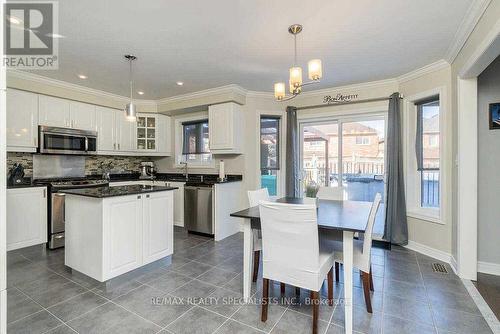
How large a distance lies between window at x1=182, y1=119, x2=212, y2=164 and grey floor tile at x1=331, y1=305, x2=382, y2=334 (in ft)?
11.8

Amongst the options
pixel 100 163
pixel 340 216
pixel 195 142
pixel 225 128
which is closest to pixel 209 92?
pixel 225 128

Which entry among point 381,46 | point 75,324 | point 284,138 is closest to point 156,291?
point 75,324

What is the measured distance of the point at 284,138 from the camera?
4.57 m

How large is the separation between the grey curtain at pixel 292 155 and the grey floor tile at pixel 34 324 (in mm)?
3424

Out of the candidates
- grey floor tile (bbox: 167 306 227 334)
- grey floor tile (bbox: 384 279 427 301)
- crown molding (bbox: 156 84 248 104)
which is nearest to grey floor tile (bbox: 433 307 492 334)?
grey floor tile (bbox: 384 279 427 301)

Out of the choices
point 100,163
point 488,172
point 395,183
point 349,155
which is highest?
point 349,155

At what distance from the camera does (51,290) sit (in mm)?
2365

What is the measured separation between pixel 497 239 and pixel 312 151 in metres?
2.70

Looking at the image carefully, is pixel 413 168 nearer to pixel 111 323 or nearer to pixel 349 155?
pixel 349 155

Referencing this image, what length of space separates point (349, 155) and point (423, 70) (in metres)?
1.58

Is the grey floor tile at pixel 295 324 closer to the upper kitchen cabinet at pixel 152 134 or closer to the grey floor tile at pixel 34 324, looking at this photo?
the grey floor tile at pixel 34 324

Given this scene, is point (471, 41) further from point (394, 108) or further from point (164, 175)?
point (164, 175)

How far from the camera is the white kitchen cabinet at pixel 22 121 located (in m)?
3.40

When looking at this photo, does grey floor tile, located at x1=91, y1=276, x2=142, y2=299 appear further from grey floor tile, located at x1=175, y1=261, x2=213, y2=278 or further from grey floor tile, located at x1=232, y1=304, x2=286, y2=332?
grey floor tile, located at x1=232, y1=304, x2=286, y2=332
